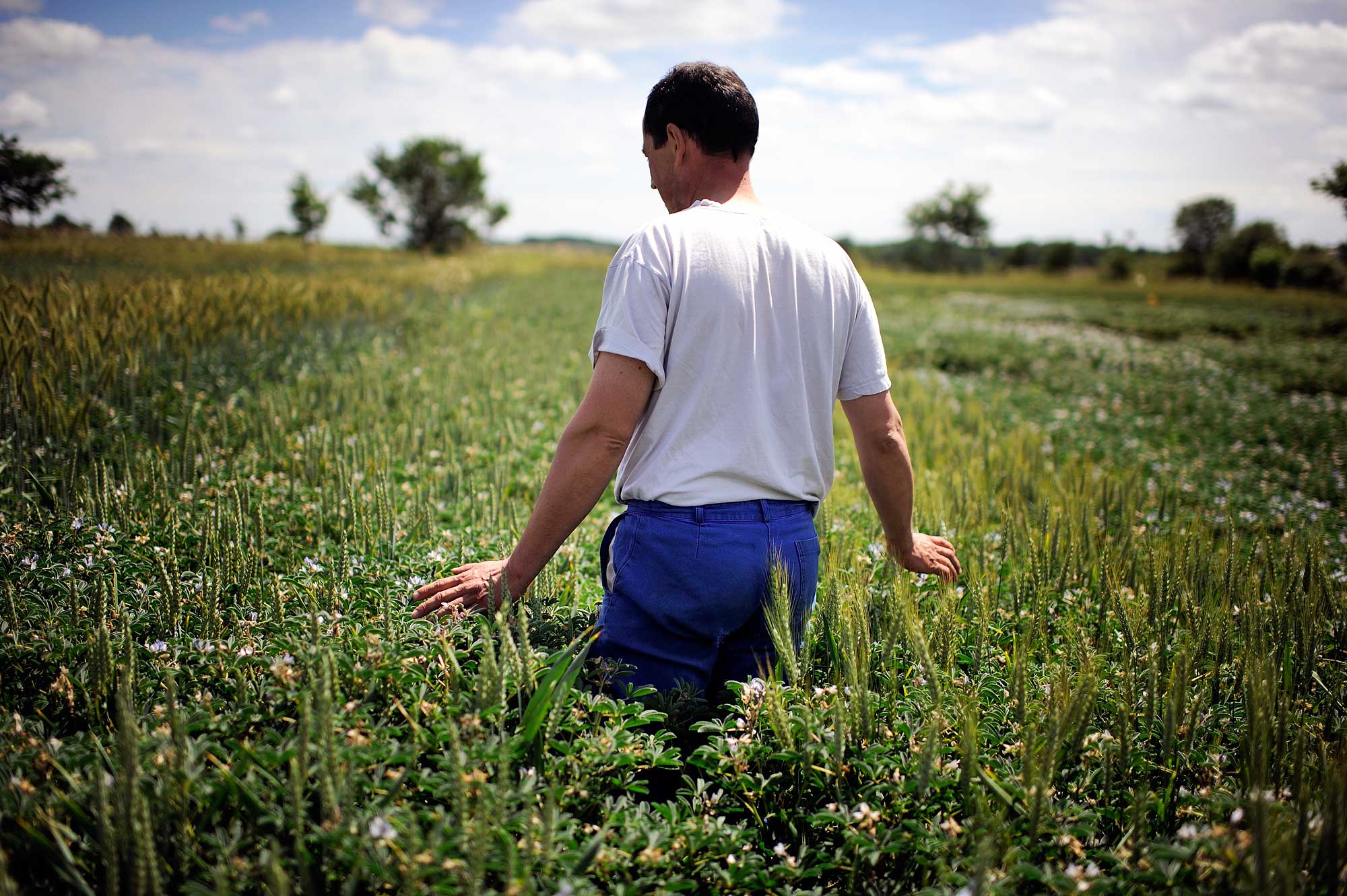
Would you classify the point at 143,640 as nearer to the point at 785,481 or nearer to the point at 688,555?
the point at 688,555

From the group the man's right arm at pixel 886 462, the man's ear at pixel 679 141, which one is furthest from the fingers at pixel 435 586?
the man's ear at pixel 679 141

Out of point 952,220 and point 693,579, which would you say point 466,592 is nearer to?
point 693,579

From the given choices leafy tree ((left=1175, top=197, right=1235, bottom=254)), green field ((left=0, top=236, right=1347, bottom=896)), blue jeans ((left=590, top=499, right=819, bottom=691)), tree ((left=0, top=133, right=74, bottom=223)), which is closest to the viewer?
green field ((left=0, top=236, right=1347, bottom=896))

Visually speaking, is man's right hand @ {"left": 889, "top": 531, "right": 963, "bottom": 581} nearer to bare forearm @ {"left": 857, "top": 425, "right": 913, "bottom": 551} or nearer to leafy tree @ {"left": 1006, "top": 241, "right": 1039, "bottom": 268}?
bare forearm @ {"left": 857, "top": 425, "right": 913, "bottom": 551}

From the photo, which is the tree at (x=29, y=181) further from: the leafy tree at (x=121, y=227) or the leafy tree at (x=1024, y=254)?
the leafy tree at (x=1024, y=254)

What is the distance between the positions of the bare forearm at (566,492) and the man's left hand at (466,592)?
0.27 ft

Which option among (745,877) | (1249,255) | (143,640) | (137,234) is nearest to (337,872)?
(745,877)

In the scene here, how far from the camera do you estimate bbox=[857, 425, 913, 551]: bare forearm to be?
2549 millimetres

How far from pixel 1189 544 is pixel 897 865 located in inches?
100

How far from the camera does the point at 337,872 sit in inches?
59.6

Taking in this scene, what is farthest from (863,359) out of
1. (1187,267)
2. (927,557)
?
(1187,267)

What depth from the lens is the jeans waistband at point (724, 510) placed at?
2172 mm

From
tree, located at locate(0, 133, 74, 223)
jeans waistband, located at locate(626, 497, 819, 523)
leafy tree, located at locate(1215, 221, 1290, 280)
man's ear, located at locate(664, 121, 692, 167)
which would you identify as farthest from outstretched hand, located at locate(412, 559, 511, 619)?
leafy tree, located at locate(1215, 221, 1290, 280)

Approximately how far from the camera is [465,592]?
231cm
